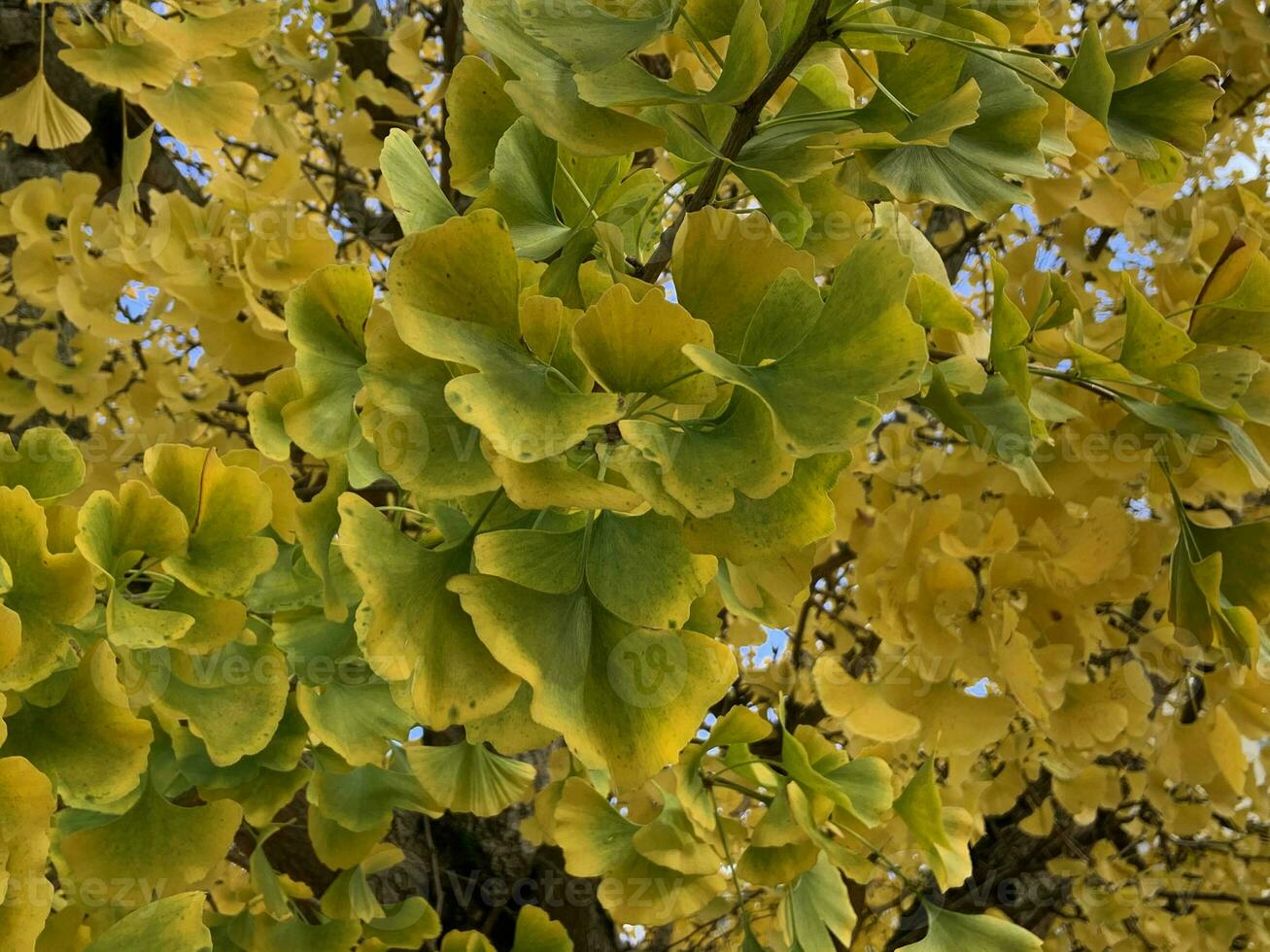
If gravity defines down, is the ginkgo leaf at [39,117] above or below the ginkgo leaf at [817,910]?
above

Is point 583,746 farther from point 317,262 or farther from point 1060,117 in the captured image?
point 317,262

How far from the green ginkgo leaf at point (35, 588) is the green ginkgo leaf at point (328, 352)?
0.12 m

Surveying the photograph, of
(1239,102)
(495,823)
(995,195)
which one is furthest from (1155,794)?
(995,195)

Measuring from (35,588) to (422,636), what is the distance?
0.21 meters

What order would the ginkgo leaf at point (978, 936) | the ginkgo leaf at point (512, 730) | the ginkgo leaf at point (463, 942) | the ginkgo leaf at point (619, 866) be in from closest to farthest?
1. the ginkgo leaf at point (512, 730)
2. the ginkgo leaf at point (978, 936)
3. the ginkgo leaf at point (619, 866)
4. the ginkgo leaf at point (463, 942)

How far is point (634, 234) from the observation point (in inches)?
21.1

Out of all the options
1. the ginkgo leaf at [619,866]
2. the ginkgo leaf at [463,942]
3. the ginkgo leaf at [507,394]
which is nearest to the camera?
the ginkgo leaf at [507,394]

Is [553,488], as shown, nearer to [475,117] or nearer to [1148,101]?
[475,117]

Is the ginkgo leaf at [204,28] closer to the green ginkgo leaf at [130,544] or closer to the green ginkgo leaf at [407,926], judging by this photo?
the green ginkgo leaf at [130,544]

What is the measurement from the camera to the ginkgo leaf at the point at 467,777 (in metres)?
0.83

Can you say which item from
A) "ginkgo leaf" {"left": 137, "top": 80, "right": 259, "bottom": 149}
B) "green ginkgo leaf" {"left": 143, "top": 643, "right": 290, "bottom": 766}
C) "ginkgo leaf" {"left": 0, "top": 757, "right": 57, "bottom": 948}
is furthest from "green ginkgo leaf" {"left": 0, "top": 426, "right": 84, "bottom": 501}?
"ginkgo leaf" {"left": 137, "top": 80, "right": 259, "bottom": 149}

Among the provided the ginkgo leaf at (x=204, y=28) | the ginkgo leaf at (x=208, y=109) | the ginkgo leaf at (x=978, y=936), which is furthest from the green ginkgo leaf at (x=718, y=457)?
the ginkgo leaf at (x=208, y=109)

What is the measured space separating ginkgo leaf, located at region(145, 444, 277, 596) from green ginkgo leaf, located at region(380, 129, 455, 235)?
0.65 ft

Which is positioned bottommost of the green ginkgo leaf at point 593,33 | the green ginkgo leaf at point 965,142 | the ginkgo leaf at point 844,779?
the ginkgo leaf at point 844,779
